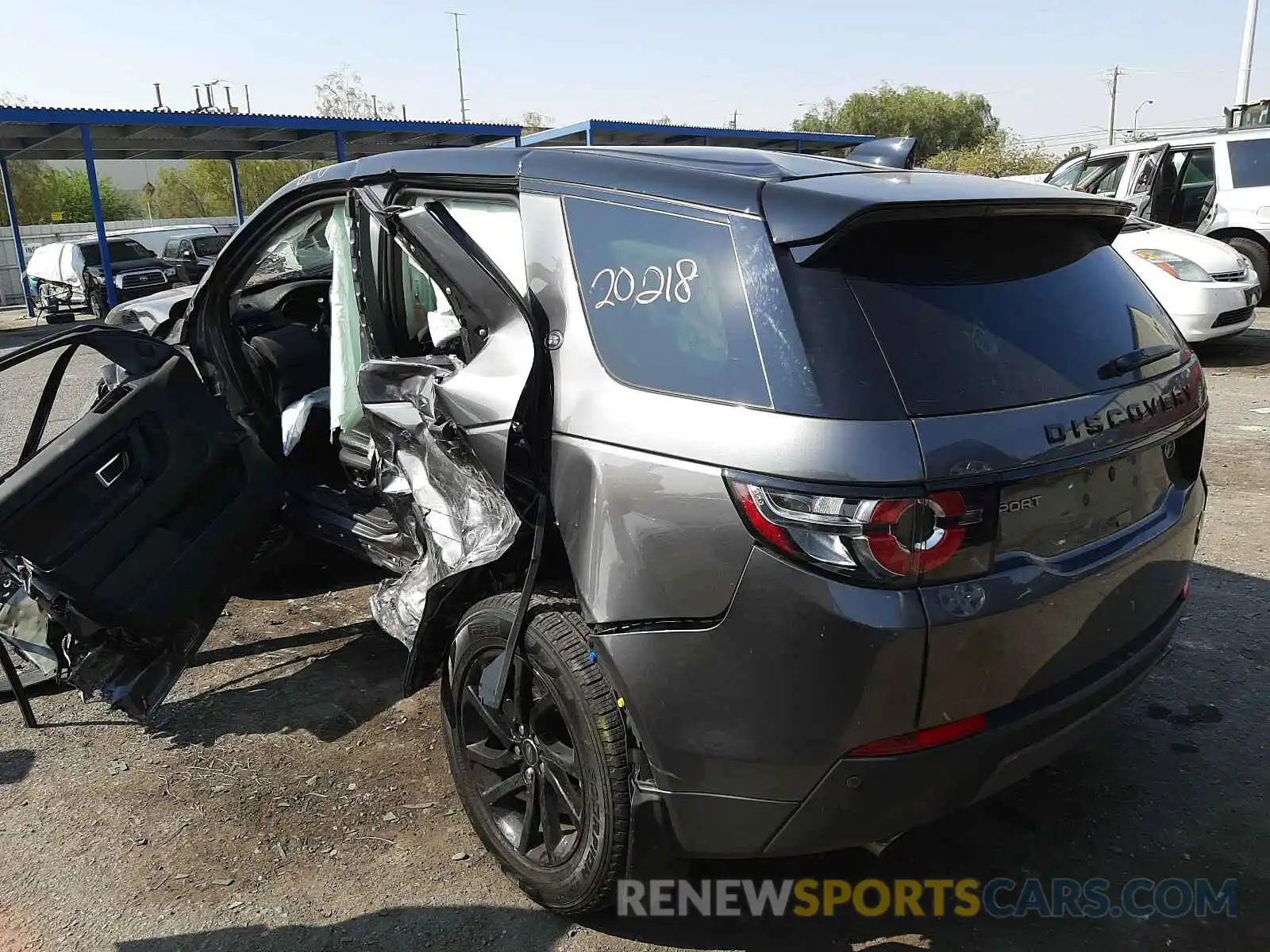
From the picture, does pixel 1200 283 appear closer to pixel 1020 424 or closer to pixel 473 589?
pixel 1020 424

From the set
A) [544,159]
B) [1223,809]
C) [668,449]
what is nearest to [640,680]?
[668,449]

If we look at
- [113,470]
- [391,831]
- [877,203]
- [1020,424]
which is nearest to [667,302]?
[877,203]

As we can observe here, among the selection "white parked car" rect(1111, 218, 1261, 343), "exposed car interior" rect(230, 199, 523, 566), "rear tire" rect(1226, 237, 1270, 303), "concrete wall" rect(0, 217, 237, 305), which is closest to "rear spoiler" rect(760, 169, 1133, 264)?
"exposed car interior" rect(230, 199, 523, 566)

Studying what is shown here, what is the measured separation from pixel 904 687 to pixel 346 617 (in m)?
3.12

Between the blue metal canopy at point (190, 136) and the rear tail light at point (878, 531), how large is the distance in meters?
18.3

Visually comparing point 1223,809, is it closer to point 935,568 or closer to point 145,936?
point 935,568

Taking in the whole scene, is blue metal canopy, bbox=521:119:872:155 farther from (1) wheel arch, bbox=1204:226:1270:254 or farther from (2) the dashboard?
(2) the dashboard

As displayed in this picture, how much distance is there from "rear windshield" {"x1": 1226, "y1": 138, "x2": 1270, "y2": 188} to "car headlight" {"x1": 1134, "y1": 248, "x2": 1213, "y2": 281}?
9.88 feet

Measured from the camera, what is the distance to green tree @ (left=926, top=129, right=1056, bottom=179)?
1610 inches

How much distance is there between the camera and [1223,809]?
8.84 feet

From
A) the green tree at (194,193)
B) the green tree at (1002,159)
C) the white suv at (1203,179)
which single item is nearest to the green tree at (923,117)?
the green tree at (1002,159)

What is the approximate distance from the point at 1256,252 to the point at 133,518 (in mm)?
12403

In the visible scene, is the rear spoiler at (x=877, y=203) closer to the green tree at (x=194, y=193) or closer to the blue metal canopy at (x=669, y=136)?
the blue metal canopy at (x=669, y=136)

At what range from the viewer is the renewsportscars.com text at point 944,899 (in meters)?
2.36
